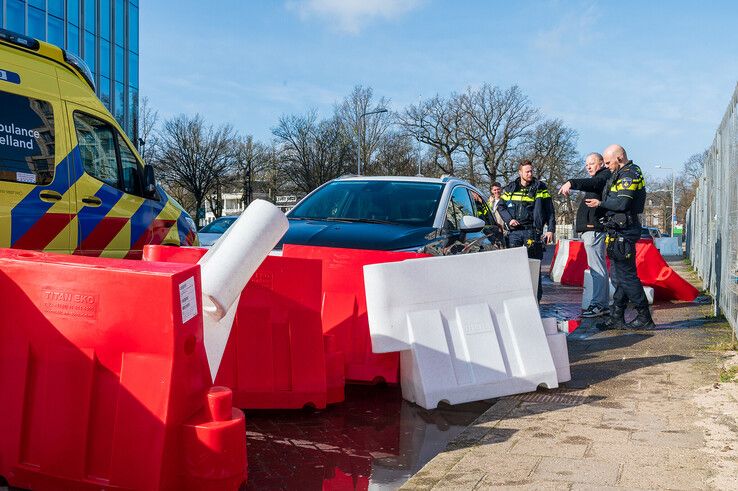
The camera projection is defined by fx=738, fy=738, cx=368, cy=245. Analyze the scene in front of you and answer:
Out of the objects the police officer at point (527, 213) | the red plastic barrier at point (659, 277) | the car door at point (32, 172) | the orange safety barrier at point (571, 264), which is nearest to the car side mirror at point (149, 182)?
the car door at point (32, 172)

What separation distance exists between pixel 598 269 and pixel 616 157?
178 cm

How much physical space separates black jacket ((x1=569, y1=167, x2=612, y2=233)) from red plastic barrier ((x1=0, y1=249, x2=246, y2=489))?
6.47 m

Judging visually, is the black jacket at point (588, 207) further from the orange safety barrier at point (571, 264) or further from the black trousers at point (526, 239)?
the orange safety barrier at point (571, 264)

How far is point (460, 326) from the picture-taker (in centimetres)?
506

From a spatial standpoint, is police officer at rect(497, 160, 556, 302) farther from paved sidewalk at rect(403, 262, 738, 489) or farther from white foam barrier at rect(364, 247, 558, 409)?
white foam barrier at rect(364, 247, 558, 409)

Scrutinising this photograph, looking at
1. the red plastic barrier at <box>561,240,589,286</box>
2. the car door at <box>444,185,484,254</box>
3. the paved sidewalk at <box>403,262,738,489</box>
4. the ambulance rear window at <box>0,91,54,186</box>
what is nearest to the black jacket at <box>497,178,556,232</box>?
the car door at <box>444,185,484,254</box>

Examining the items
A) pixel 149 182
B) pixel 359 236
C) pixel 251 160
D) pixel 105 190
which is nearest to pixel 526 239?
pixel 359 236

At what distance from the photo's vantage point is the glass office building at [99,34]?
27391mm

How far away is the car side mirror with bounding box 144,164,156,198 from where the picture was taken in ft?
24.4

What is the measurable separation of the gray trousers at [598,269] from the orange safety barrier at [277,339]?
5634 mm

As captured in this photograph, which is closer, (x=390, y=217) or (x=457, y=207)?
(x=390, y=217)

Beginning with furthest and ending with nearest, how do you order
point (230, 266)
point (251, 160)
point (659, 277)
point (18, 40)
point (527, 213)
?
point (251, 160)
point (659, 277)
point (527, 213)
point (18, 40)
point (230, 266)

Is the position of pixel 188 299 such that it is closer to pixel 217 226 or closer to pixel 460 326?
pixel 460 326

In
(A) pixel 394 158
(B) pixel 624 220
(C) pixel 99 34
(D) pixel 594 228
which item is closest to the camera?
(B) pixel 624 220
